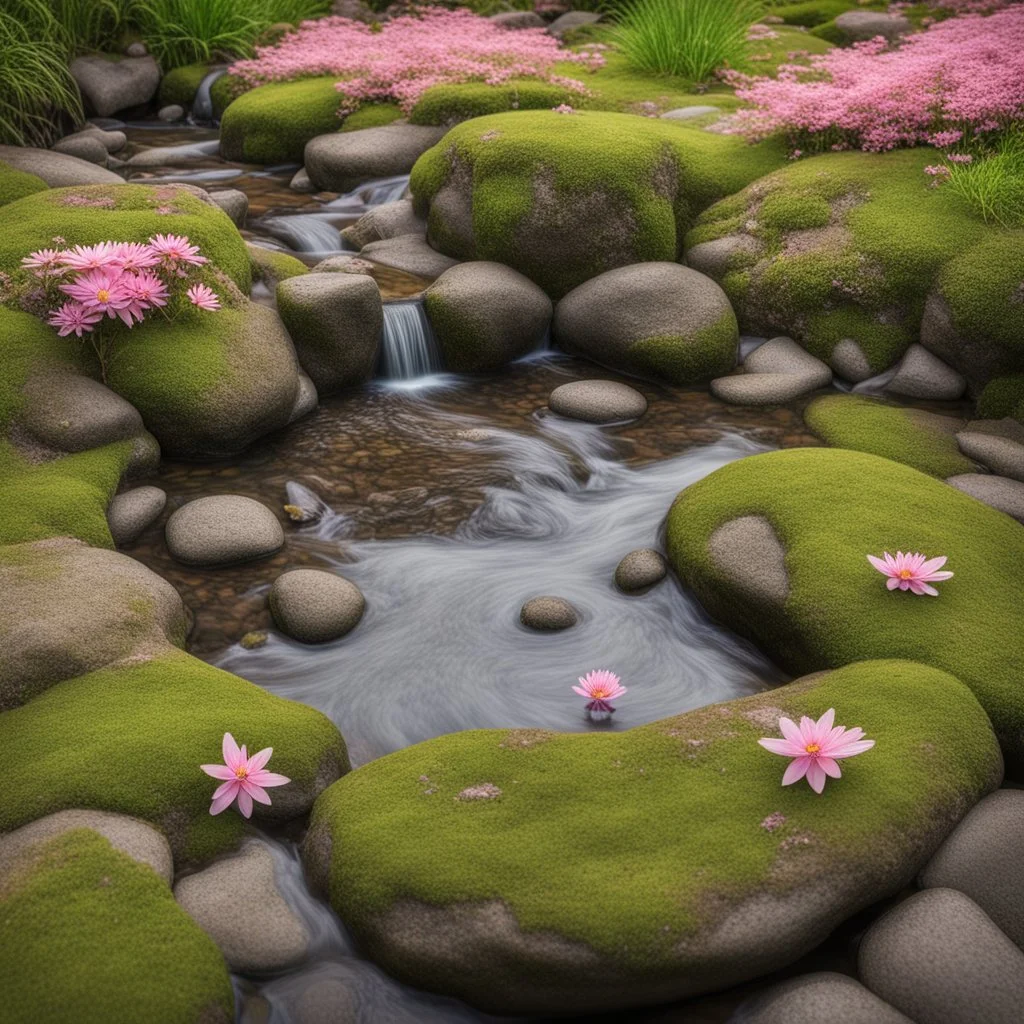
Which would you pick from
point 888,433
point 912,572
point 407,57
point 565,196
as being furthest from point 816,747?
point 407,57

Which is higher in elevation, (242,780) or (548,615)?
(242,780)

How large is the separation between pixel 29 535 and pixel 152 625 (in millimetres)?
968

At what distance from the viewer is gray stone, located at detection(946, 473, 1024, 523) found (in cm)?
552

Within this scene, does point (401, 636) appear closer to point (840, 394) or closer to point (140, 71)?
point (840, 394)

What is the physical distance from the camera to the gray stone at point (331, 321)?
22.0ft

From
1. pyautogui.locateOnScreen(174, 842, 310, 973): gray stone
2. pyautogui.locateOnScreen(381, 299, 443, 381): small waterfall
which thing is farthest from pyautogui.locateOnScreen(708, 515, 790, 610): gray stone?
pyautogui.locateOnScreen(381, 299, 443, 381): small waterfall

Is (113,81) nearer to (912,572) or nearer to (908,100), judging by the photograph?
(908,100)

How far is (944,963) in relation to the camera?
3.01 m

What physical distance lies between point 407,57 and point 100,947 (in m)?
11.6

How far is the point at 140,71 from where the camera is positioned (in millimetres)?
13266

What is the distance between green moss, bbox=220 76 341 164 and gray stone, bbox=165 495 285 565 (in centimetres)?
722

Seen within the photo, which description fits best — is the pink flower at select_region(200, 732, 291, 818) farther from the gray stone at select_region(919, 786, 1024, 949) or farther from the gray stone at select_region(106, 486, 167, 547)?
the gray stone at select_region(919, 786, 1024, 949)

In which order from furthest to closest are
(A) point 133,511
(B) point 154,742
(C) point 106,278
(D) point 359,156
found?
(D) point 359,156 → (C) point 106,278 → (A) point 133,511 → (B) point 154,742

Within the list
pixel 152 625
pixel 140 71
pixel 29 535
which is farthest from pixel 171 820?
pixel 140 71
